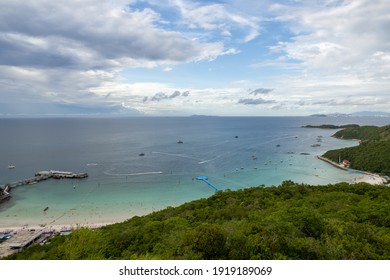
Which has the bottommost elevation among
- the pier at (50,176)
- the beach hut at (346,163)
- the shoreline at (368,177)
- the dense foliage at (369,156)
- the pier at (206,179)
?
the pier at (50,176)

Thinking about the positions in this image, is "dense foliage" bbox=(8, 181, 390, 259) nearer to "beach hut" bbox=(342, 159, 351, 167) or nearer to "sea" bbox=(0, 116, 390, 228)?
"sea" bbox=(0, 116, 390, 228)

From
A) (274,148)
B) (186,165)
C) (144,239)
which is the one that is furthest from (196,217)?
(274,148)

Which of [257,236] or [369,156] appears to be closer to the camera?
[257,236]

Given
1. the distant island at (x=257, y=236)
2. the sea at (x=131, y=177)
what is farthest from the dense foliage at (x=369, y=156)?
the distant island at (x=257, y=236)

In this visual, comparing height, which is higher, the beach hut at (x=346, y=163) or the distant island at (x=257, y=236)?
the distant island at (x=257, y=236)

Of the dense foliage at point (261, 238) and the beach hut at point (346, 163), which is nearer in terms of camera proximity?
the dense foliage at point (261, 238)

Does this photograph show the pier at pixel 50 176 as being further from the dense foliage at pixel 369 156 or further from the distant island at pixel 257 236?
the dense foliage at pixel 369 156

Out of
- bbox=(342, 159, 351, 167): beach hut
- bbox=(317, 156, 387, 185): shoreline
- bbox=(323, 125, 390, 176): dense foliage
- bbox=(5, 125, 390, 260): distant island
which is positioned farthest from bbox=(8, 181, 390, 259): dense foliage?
bbox=(342, 159, 351, 167): beach hut

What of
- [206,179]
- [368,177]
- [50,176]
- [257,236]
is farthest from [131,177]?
[368,177]

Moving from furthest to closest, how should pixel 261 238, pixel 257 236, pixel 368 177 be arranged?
pixel 368 177 → pixel 257 236 → pixel 261 238

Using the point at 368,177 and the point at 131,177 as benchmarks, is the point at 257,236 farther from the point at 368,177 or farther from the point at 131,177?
the point at 368,177

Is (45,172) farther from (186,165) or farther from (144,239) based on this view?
(144,239)
